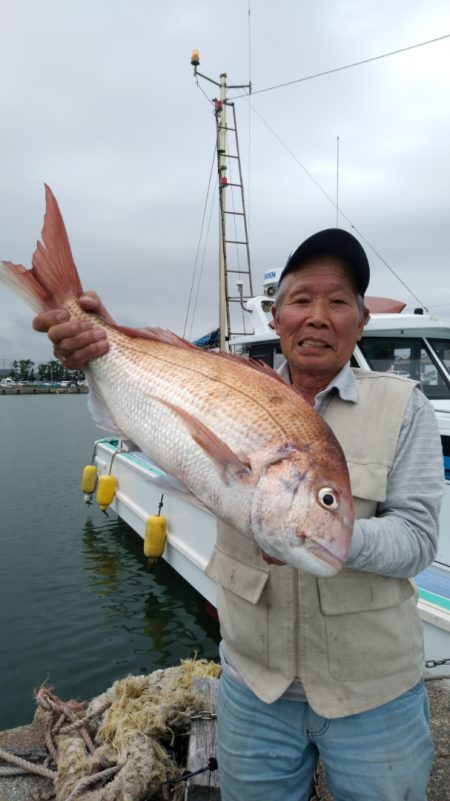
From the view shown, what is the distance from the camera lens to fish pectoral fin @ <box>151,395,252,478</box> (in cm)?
166

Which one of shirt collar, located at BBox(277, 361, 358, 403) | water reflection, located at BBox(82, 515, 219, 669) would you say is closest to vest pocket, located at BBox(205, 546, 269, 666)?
shirt collar, located at BBox(277, 361, 358, 403)

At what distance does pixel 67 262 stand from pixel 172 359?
719 mm

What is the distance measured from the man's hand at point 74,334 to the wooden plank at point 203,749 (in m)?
2.26

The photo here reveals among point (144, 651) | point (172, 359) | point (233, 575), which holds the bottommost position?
point (144, 651)

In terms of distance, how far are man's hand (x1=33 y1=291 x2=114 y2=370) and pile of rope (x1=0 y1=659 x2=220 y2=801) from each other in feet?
7.56

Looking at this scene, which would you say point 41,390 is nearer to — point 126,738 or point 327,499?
point 126,738

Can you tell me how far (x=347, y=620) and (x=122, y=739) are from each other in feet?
6.89

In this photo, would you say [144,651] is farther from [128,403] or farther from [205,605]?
[128,403]

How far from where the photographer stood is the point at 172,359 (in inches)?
84.5

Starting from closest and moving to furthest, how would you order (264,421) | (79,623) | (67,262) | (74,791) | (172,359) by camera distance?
(264,421) → (172,359) → (67,262) → (74,791) → (79,623)

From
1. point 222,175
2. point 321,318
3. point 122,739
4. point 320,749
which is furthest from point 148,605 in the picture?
point 222,175

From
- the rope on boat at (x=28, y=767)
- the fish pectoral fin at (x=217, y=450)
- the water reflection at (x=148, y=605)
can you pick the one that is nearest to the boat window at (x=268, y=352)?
the water reflection at (x=148, y=605)

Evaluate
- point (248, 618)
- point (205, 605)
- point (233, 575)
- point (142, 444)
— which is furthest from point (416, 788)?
point (205, 605)

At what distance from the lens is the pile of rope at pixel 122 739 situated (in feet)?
9.23
